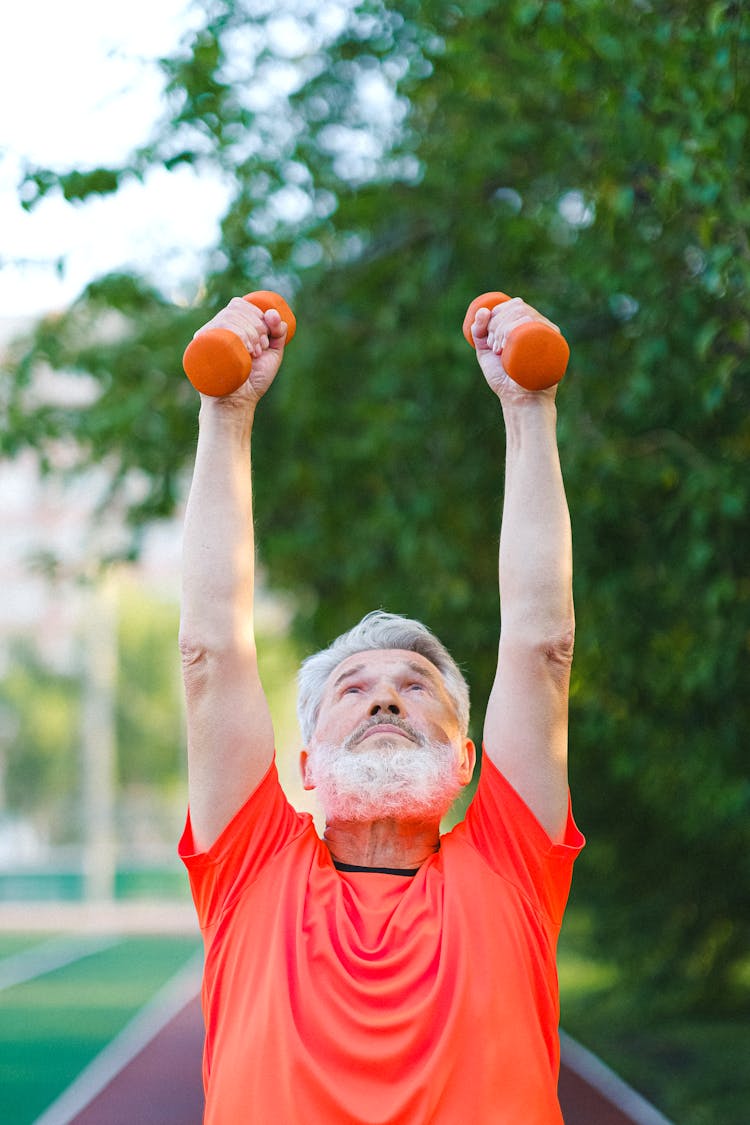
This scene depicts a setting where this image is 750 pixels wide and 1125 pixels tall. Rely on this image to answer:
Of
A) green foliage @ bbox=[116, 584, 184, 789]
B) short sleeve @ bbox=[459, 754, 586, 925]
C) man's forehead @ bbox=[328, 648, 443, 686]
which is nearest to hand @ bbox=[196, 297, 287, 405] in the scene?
man's forehead @ bbox=[328, 648, 443, 686]

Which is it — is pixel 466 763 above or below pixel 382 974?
above

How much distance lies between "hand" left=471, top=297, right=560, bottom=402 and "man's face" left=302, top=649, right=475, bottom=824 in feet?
1.69

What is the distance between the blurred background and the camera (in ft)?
15.2

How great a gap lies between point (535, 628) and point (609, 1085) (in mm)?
7143

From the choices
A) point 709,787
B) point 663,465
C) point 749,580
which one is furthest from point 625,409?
point 709,787

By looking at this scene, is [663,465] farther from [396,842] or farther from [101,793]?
[101,793]

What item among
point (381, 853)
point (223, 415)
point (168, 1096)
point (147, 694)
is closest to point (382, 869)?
point (381, 853)

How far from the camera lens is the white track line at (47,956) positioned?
1964 centimetres

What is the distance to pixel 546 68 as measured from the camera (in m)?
5.63

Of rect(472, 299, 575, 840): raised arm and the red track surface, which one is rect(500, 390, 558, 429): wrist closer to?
rect(472, 299, 575, 840): raised arm

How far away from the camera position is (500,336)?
8.13 feet

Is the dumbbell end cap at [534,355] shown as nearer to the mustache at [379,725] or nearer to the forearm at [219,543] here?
the forearm at [219,543]

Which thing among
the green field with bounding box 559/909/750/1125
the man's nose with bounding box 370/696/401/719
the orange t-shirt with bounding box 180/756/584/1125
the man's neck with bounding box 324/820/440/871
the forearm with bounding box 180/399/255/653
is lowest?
the green field with bounding box 559/909/750/1125

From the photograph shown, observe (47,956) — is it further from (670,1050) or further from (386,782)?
(386,782)
